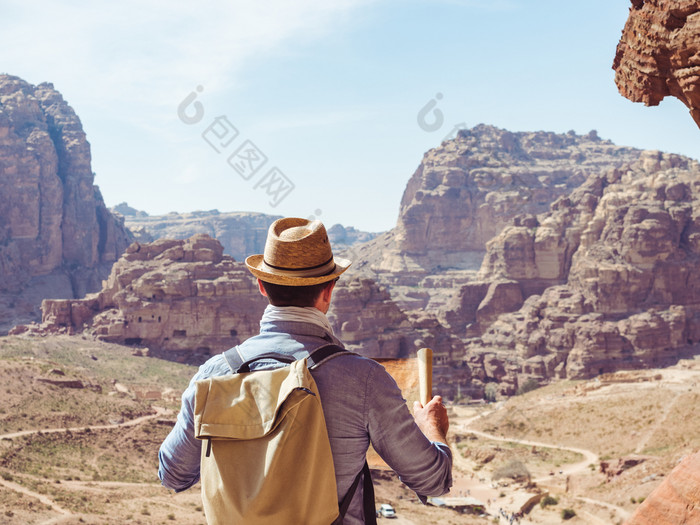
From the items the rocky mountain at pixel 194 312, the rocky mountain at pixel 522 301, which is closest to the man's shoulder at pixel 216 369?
the rocky mountain at pixel 194 312

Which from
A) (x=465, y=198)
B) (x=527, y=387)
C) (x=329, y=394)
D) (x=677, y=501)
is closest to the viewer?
(x=329, y=394)

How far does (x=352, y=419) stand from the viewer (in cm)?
327

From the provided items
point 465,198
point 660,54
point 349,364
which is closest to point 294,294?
point 349,364

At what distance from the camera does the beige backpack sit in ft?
9.66

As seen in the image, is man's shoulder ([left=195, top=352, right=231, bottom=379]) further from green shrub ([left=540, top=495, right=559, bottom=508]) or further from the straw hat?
green shrub ([left=540, top=495, right=559, bottom=508])

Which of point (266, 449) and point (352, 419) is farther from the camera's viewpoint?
point (352, 419)

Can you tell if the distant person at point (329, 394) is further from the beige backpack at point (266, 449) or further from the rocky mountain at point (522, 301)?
the rocky mountain at point (522, 301)

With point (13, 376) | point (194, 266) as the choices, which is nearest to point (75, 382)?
point (13, 376)

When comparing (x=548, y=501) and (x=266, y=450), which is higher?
(x=266, y=450)

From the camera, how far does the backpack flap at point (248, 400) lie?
298cm

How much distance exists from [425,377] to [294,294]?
0.96m

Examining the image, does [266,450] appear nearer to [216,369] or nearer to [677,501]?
[216,369]

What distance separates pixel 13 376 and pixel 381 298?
40.1 meters

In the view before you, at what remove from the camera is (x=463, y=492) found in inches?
1396
